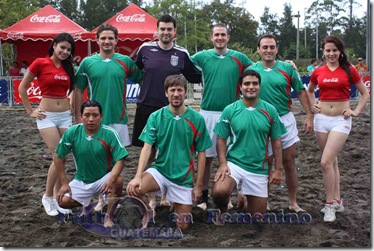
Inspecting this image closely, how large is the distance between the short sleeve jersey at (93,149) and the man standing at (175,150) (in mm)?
301

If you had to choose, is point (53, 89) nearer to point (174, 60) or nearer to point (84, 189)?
point (84, 189)

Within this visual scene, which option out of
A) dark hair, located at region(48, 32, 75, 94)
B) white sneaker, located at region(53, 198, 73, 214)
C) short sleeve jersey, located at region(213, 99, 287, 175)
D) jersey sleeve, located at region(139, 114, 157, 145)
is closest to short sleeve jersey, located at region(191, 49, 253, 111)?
short sleeve jersey, located at region(213, 99, 287, 175)

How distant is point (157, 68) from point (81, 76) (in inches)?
34.1

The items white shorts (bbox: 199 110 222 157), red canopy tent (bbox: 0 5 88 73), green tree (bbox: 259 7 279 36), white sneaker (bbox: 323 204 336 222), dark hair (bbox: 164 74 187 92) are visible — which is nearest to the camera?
dark hair (bbox: 164 74 187 92)

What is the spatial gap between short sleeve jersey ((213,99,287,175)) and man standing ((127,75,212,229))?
0.93 ft

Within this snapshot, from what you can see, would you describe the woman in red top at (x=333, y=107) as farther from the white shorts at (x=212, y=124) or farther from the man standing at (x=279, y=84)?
the white shorts at (x=212, y=124)

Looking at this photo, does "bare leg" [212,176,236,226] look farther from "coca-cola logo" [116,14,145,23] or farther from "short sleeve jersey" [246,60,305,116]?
"coca-cola logo" [116,14,145,23]

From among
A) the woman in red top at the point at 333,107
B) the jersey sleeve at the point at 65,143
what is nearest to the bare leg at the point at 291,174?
the woman in red top at the point at 333,107

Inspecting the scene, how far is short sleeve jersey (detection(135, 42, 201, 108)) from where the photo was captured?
17.4 feet

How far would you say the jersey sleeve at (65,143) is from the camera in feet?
15.9

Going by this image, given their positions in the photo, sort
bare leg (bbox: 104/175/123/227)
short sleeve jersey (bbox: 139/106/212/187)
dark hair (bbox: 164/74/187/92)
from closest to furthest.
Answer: dark hair (bbox: 164/74/187/92), short sleeve jersey (bbox: 139/106/212/187), bare leg (bbox: 104/175/123/227)

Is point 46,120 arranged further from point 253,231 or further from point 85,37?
point 85,37

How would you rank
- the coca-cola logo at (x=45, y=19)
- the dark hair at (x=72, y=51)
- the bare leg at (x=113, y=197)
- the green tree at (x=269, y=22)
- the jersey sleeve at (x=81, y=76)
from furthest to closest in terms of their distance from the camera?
the green tree at (x=269, y=22), the coca-cola logo at (x=45, y=19), the jersey sleeve at (x=81, y=76), the dark hair at (x=72, y=51), the bare leg at (x=113, y=197)

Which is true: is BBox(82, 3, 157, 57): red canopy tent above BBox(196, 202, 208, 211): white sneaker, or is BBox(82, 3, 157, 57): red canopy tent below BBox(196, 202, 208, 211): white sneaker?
above
